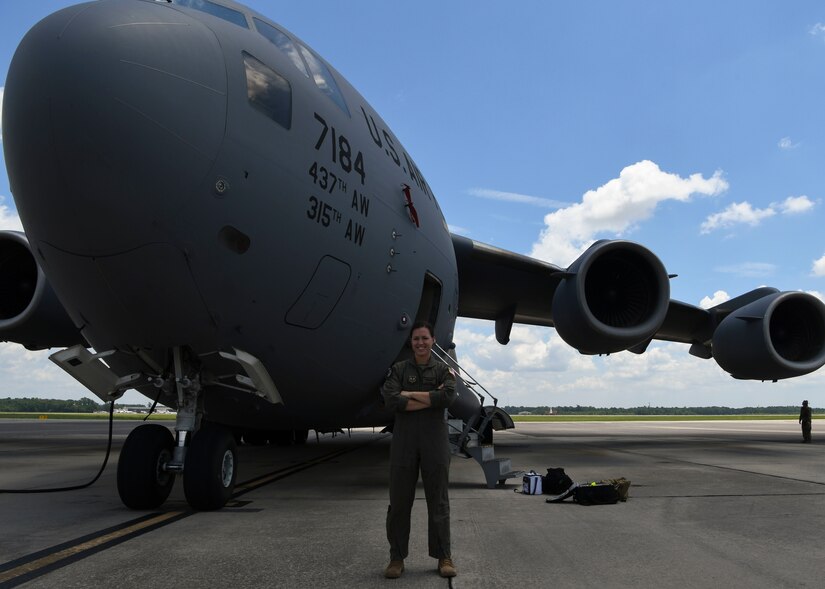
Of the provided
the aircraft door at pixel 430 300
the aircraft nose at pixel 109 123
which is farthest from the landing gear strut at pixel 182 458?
the aircraft door at pixel 430 300

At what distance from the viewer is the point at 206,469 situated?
189 inches

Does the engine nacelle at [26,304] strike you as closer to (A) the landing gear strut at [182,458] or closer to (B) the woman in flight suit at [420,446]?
(A) the landing gear strut at [182,458]

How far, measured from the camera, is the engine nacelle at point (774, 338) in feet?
37.5

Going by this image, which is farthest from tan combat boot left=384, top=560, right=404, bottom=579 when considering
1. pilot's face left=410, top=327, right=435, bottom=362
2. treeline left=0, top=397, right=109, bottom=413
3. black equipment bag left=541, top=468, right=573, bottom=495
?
treeline left=0, top=397, right=109, bottom=413

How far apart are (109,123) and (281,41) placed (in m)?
2.23

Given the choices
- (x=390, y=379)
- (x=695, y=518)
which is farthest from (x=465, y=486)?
(x=390, y=379)

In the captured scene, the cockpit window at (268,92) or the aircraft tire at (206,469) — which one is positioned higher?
the cockpit window at (268,92)

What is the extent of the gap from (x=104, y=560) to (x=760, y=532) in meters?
4.09

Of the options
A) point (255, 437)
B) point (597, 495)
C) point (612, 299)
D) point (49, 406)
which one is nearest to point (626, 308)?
point (612, 299)

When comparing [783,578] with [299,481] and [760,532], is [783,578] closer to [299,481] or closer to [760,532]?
[760,532]

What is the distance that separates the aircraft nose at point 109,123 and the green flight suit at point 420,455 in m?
1.99

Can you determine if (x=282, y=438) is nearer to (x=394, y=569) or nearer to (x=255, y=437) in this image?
(x=255, y=437)

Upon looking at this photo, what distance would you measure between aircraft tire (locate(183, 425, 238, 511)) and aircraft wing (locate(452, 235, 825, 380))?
639 cm

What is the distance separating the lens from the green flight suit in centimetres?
327
